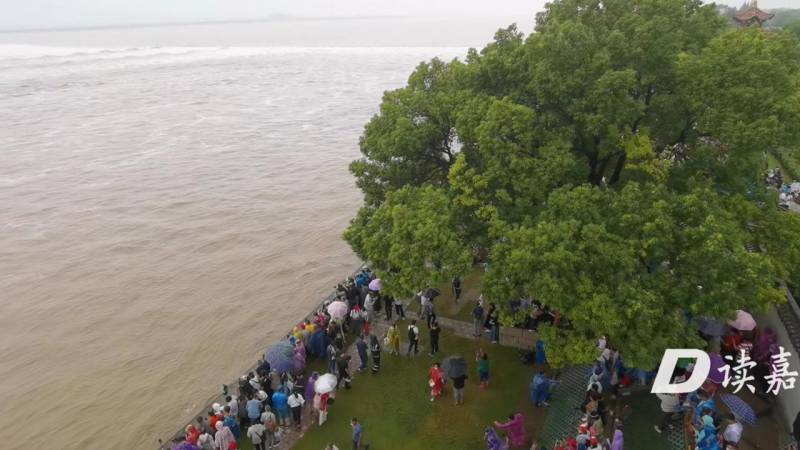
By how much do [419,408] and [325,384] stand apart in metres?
3.01

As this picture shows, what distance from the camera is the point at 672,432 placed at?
1377cm

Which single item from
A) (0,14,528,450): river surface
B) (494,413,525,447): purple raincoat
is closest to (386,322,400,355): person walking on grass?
(494,413,525,447): purple raincoat

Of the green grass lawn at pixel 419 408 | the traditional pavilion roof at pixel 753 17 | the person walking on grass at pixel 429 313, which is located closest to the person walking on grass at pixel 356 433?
the green grass lawn at pixel 419 408

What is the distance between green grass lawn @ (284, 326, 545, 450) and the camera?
15.1 m

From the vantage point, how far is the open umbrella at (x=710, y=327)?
14.8 meters

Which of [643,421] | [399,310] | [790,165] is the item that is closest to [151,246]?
[399,310]

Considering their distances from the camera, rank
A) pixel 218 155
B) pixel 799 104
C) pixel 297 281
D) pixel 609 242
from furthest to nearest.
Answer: pixel 218 155 → pixel 297 281 → pixel 799 104 → pixel 609 242

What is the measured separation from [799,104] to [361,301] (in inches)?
601

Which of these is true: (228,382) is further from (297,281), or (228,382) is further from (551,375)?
(551,375)

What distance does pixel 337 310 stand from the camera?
1891 centimetres

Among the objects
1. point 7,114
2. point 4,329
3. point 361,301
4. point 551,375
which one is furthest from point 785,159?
point 7,114

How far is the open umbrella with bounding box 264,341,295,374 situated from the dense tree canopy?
3.84 meters

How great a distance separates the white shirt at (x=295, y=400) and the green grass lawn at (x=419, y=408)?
1029 millimetres

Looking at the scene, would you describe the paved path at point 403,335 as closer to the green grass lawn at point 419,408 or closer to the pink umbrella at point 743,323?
the green grass lawn at point 419,408
